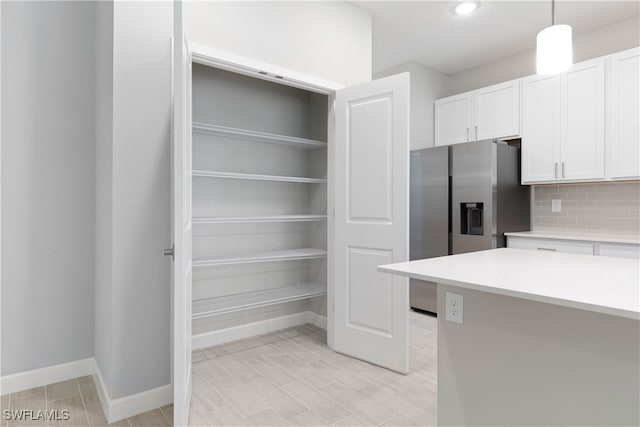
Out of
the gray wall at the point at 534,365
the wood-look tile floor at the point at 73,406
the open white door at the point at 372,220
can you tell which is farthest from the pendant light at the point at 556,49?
the wood-look tile floor at the point at 73,406

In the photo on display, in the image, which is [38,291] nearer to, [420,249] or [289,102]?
[289,102]

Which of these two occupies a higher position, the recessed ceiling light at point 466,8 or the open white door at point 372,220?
the recessed ceiling light at point 466,8

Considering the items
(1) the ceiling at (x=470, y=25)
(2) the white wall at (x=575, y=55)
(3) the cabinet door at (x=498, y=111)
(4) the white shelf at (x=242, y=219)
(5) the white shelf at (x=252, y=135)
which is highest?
(1) the ceiling at (x=470, y=25)

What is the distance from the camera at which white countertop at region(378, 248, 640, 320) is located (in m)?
1.09

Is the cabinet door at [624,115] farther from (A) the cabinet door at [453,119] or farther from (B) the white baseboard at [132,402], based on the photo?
(B) the white baseboard at [132,402]

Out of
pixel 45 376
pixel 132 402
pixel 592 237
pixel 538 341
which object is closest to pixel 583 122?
pixel 592 237

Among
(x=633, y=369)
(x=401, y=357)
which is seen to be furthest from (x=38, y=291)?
(x=633, y=369)

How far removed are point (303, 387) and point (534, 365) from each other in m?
1.42

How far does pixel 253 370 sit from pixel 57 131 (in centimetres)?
209

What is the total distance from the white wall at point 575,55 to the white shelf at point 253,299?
10.6 feet

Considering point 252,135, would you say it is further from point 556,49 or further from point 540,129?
point 540,129

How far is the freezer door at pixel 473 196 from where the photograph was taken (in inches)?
140

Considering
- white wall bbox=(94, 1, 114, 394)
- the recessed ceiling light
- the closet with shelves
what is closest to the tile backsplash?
the recessed ceiling light

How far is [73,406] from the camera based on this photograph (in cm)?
213
